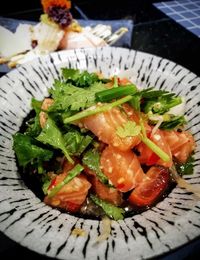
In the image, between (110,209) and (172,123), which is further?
(172,123)

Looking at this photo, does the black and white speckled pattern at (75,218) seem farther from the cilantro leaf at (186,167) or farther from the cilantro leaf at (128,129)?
the cilantro leaf at (128,129)

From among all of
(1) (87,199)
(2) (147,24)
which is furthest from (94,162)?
(2) (147,24)

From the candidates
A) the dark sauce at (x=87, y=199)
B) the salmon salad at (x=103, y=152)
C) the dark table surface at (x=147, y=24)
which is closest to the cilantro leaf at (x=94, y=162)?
the salmon salad at (x=103, y=152)

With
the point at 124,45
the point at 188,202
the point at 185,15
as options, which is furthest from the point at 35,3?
the point at 188,202

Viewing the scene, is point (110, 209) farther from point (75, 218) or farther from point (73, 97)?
point (73, 97)

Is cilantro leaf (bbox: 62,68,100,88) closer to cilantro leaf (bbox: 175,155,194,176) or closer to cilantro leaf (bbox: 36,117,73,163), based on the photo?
cilantro leaf (bbox: 36,117,73,163)

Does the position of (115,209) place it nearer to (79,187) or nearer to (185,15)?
(79,187)
